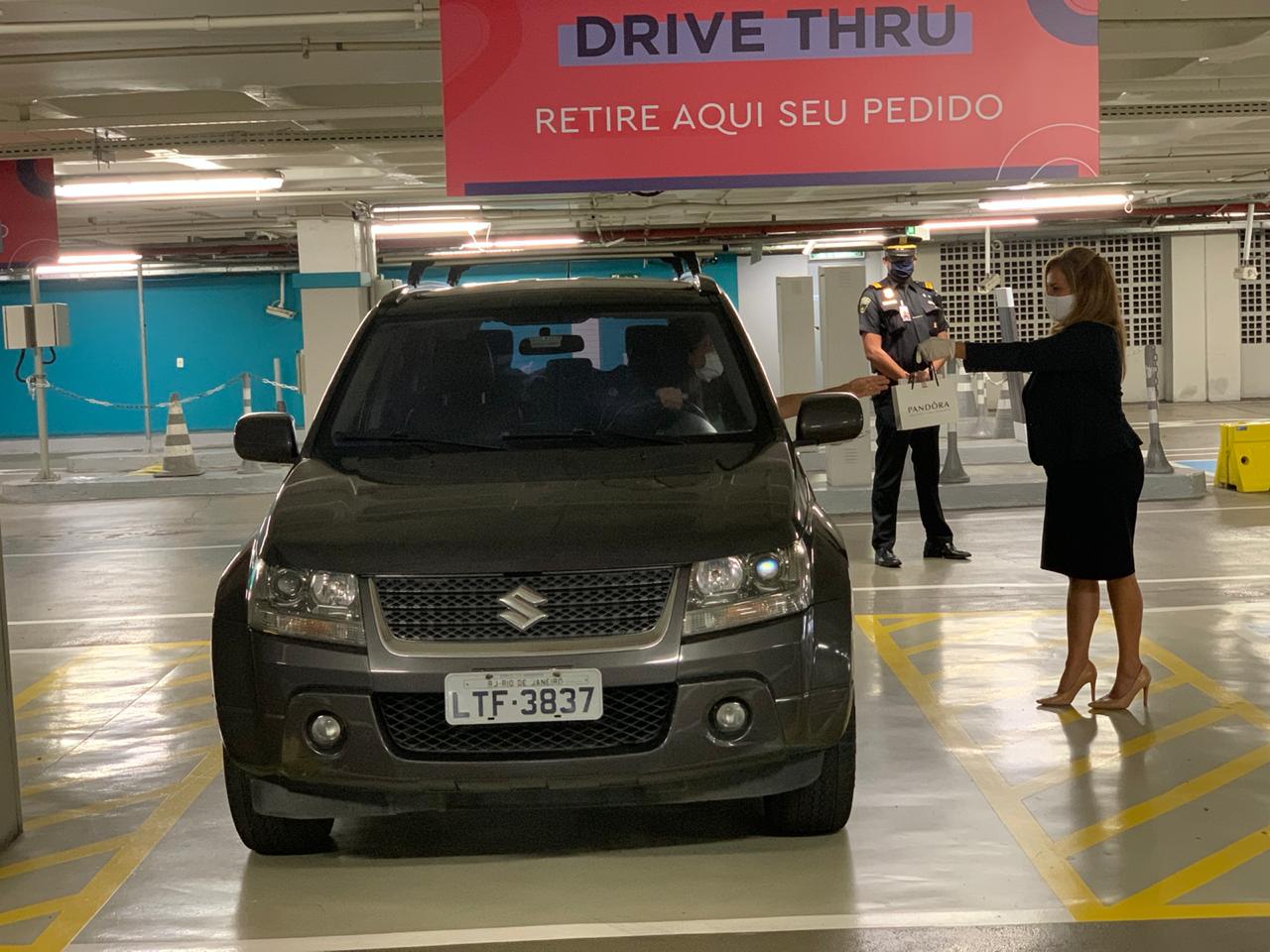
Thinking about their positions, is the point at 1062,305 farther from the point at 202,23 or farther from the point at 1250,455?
the point at 1250,455

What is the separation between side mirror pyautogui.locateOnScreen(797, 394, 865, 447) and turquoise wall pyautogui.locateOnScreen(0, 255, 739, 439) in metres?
22.8

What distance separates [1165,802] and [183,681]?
4.27 metres

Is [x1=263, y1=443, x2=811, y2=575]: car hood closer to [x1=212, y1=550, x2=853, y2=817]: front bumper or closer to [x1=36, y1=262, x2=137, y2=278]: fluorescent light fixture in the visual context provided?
[x1=212, y1=550, x2=853, y2=817]: front bumper

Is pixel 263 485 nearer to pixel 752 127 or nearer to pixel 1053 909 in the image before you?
pixel 752 127

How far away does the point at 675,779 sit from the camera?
3736mm

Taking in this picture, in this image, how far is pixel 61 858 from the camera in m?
4.31

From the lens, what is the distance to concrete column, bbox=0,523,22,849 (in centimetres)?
432

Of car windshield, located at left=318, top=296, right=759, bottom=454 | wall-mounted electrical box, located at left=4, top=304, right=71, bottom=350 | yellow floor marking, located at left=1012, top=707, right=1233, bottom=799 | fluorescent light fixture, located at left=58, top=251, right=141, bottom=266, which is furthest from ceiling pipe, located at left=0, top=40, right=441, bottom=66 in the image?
fluorescent light fixture, located at left=58, top=251, right=141, bottom=266

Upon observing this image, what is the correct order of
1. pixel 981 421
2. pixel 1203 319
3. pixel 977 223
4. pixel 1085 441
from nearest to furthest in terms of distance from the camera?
pixel 1085 441 → pixel 981 421 → pixel 977 223 → pixel 1203 319

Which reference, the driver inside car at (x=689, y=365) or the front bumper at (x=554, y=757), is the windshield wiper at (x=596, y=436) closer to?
the driver inside car at (x=689, y=365)

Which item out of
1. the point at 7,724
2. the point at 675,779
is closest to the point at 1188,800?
the point at 675,779

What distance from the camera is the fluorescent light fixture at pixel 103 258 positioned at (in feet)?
74.7

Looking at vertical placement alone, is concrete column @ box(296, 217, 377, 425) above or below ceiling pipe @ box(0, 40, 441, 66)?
below

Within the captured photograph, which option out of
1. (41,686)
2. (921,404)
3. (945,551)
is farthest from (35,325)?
(921,404)
